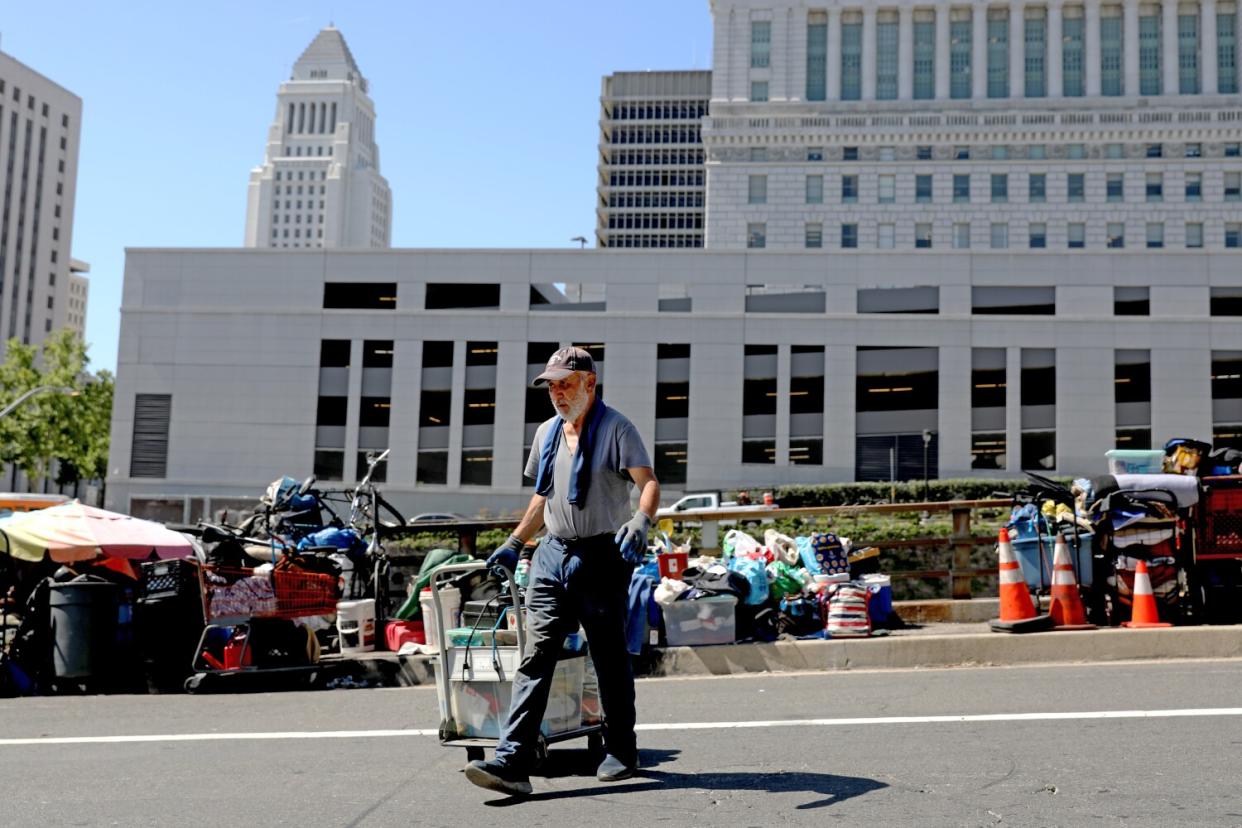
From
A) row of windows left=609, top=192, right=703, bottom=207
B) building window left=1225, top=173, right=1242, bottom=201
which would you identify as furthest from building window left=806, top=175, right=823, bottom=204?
row of windows left=609, top=192, right=703, bottom=207

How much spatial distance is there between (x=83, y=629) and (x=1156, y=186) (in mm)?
87975

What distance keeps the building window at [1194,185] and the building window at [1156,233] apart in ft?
10.0

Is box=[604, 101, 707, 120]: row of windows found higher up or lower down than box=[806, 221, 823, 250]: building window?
higher up

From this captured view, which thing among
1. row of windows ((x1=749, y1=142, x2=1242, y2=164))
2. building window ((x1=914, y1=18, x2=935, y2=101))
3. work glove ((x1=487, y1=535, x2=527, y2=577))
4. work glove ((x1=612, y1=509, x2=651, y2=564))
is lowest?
work glove ((x1=487, y1=535, x2=527, y2=577))

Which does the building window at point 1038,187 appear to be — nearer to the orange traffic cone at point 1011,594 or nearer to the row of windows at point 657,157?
A: the row of windows at point 657,157

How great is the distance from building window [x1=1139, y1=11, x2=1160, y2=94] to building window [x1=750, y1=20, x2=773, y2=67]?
2885 centimetres

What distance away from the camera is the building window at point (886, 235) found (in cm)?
8450

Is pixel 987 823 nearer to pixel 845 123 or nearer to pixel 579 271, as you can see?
pixel 579 271

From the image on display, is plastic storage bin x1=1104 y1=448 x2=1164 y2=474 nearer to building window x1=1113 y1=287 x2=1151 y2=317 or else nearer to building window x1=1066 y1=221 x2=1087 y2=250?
building window x1=1113 y1=287 x2=1151 y2=317

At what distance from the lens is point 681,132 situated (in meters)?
134

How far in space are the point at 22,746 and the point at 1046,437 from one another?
5175 cm

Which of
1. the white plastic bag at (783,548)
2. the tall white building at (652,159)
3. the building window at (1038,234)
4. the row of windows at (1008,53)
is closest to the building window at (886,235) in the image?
the building window at (1038,234)

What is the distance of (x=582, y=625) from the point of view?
546 cm

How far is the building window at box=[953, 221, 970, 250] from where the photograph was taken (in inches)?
3319
